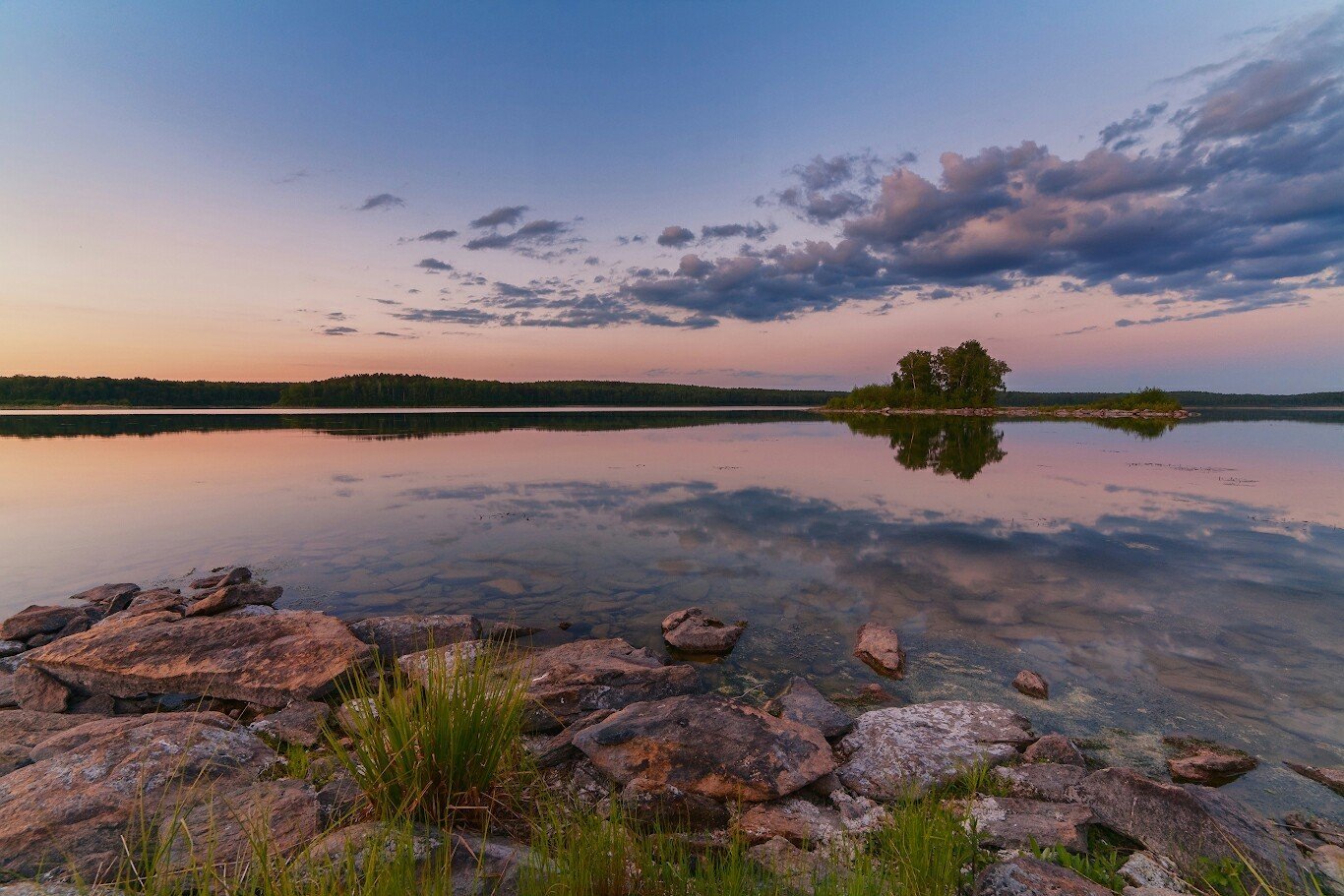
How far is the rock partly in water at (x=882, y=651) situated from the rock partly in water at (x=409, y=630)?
713 cm

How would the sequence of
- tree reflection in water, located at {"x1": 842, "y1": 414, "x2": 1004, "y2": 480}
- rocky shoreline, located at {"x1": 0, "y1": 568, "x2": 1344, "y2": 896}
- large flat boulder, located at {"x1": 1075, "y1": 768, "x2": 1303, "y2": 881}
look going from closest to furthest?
1. rocky shoreline, located at {"x1": 0, "y1": 568, "x2": 1344, "y2": 896}
2. large flat boulder, located at {"x1": 1075, "y1": 768, "x2": 1303, "y2": 881}
3. tree reflection in water, located at {"x1": 842, "y1": 414, "x2": 1004, "y2": 480}

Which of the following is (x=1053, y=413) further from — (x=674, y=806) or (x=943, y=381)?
(x=674, y=806)

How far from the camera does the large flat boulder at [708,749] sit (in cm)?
603

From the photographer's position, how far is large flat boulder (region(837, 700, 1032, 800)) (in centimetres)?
644

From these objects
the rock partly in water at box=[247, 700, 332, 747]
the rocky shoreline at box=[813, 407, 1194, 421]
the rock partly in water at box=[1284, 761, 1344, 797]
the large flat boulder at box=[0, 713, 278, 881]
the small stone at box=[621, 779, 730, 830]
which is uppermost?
the rocky shoreline at box=[813, 407, 1194, 421]

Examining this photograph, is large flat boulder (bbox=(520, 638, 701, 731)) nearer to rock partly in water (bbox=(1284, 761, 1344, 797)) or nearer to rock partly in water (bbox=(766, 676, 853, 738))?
rock partly in water (bbox=(766, 676, 853, 738))

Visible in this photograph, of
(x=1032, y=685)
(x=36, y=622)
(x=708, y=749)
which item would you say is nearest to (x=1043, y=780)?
(x=1032, y=685)

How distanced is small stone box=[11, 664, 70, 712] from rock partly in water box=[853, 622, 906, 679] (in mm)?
12414

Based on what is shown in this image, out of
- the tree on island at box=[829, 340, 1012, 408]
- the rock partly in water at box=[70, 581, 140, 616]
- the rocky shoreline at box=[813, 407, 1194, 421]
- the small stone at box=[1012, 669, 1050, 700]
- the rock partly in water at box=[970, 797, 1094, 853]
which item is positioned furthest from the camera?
the tree on island at box=[829, 340, 1012, 408]

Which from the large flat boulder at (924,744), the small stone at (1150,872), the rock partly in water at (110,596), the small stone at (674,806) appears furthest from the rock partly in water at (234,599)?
the small stone at (1150,872)

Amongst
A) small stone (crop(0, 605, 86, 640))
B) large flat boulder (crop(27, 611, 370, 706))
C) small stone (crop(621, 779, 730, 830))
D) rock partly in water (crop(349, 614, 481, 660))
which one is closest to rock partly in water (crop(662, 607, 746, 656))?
rock partly in water (crop(349, 614, 481, 660))

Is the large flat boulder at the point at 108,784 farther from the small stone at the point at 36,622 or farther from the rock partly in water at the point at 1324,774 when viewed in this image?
the rock partly in water at the point at 1324,774

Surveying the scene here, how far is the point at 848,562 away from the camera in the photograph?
1584 cm

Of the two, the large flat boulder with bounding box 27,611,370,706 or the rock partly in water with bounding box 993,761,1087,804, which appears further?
the large flat boulder with bounding box 27,611,370,706
